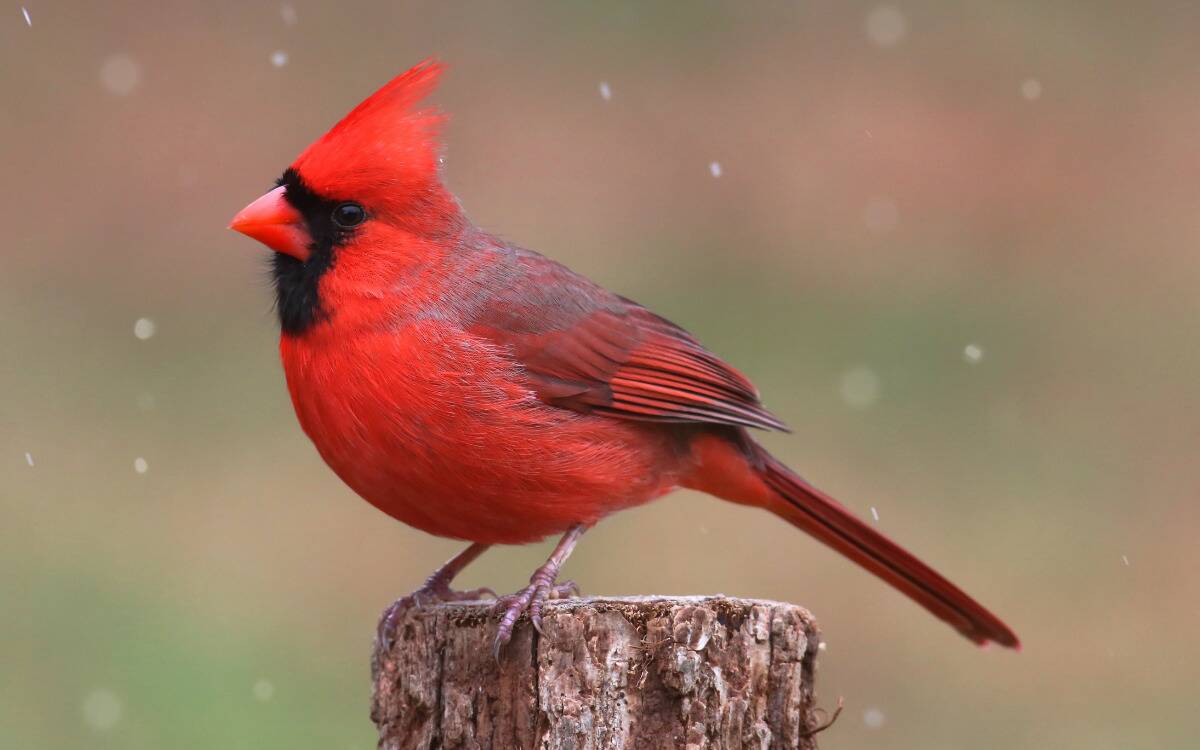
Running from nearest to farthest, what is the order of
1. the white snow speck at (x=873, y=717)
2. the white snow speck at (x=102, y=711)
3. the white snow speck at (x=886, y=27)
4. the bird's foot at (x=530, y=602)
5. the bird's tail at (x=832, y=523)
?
the bird's foot at (x=530, y=602) < the bird's tail at (x=832, y=523) < the white snow speck at (x=102, y=711) < the white snow speck at (x=873, y=717) < the white snow speck at (x=886, y=27)

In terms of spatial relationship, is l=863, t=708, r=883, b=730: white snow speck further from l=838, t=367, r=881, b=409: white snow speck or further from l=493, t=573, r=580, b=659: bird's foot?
l=493, t=573, r=580, b=659: bird's foot

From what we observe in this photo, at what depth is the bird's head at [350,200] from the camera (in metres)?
3.13

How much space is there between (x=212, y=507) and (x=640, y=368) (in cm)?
246

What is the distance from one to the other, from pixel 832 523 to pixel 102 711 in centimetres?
215

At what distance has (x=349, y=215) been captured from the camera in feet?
10.4

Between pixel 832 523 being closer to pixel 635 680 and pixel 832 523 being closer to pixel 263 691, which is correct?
pixel 635 680

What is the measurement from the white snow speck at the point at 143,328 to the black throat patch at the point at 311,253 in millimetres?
2949

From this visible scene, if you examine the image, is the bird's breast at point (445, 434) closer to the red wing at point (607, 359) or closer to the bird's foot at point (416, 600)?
the red wing at point (607, 359)

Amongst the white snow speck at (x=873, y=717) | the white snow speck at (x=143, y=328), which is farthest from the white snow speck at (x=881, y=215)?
the white snow speck at (x=143, y=328)

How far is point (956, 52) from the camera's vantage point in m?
6.95

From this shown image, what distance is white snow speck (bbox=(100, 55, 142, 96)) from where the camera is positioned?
265 inches

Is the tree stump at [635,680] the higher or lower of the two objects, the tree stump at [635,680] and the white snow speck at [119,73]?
the lower

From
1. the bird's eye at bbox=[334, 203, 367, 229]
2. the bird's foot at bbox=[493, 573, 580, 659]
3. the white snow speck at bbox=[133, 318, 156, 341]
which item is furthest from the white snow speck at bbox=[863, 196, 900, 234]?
the bird's foot at bbox=[493, 573, 580, 659]

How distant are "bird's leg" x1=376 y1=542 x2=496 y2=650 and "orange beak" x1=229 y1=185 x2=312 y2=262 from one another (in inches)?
27.9
